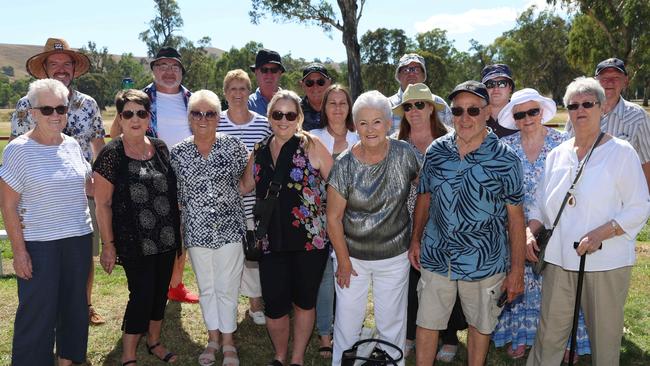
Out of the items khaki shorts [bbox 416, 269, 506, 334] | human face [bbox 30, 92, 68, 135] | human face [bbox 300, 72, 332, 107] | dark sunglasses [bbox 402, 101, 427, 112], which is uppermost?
human face [bbox 300, 72, 332, 107]

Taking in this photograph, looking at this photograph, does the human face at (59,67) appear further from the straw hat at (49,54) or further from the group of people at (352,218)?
the group of people at (352,218)

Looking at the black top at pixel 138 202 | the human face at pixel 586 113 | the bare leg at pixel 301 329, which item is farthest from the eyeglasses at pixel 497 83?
the black top at pixel 138 202

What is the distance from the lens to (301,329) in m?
4.22

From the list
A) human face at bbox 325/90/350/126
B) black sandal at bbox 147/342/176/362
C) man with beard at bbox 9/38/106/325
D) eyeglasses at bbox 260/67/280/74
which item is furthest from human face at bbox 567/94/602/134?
man with beard at bbox 9/38/106/325

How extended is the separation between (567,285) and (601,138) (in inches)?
39.3

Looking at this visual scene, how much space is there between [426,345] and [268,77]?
10.9 ft

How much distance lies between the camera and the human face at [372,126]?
11.9ft

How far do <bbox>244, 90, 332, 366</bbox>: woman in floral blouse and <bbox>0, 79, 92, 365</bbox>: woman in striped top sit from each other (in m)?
1.35

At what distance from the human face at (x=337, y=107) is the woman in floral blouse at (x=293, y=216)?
0.54 metres

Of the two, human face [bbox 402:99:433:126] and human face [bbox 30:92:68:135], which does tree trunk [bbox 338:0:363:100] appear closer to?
human face [bbox 402:99:433:126]

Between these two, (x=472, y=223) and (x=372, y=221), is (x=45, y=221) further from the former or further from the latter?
(x=472, y=223)

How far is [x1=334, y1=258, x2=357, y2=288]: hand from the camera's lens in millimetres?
3787

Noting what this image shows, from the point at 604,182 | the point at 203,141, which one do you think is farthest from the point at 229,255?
the point at 604,182

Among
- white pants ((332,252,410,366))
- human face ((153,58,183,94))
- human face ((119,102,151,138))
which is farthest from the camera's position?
human face ((153,58,183,94))
